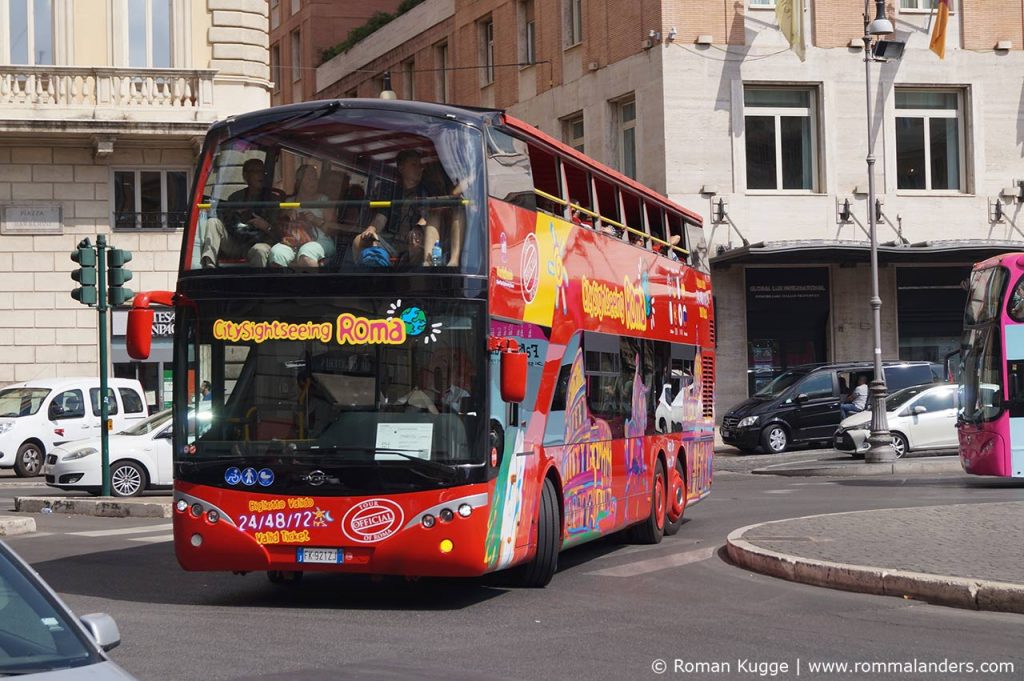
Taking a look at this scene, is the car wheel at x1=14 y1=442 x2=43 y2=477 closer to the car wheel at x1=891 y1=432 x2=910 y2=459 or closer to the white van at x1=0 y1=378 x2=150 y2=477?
the white van at x1=0 y1=378 x2=150 y2=477

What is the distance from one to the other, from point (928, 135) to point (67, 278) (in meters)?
20.8

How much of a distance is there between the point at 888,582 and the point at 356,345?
13.7 feet

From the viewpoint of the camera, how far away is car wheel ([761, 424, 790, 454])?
31688 mm

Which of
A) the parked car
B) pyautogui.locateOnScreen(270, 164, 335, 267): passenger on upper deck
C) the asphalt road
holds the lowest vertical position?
the asphalt road

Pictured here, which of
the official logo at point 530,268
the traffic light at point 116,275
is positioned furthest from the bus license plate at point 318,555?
the traffic light at point 116,275

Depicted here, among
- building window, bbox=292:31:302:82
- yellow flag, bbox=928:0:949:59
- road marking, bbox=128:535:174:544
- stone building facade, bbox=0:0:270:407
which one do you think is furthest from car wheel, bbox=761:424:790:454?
building window, bbox=292:31:302:82

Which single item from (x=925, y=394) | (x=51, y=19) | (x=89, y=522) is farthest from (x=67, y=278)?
(x=925, y=394)

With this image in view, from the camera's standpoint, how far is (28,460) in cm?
2820

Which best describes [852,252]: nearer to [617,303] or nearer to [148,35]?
[148,35]

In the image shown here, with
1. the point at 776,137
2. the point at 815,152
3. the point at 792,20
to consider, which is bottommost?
the point at 815,152

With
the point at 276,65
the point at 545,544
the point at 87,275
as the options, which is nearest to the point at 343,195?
the point at 545,544

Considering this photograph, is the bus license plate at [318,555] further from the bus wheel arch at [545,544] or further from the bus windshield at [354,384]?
the bus wheel arch at [545,544]

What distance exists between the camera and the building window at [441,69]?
1865 inches

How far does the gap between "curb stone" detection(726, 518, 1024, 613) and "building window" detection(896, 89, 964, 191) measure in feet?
86.4
